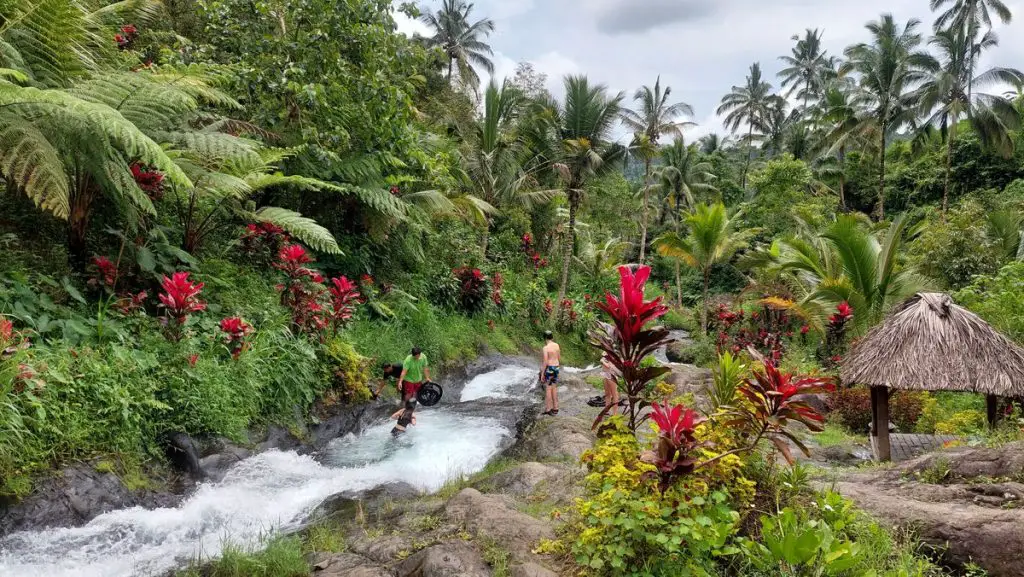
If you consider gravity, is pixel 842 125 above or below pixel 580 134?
above

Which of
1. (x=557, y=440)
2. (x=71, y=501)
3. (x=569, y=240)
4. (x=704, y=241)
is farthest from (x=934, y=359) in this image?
(x=569, y=240)

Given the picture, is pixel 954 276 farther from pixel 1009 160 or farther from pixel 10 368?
pixel 1009 160

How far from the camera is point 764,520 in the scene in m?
2.70

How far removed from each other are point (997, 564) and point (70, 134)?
736cm

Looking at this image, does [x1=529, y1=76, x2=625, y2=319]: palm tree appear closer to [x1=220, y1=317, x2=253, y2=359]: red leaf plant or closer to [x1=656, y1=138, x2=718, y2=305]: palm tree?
[x1=220, y1=317, x2=253, y2=359]: red leaf plant

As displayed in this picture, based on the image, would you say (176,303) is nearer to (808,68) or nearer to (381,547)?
(381,547)

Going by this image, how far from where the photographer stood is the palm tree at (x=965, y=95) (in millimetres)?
20641

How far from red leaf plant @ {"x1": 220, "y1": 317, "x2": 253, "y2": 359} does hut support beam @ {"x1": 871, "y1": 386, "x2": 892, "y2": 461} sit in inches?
284

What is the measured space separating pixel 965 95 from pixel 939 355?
70.7ft

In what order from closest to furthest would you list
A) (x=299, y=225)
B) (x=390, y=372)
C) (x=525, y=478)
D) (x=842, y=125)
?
1. (x=525, y=478)
2. (x=299, y=225)
3. (x=390, y=372)
4. (x=842, y=125)

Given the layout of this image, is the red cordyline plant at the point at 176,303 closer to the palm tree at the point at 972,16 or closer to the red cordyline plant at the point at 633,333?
the red cordyline plant at the point at 633,333

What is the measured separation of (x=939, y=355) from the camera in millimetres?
5949

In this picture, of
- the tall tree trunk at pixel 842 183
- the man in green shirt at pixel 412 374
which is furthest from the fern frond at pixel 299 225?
the tall tree trunk at pixel 842 183

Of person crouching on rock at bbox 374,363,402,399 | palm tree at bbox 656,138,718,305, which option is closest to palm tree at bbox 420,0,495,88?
palm tree at bbox 656,138,718,305
